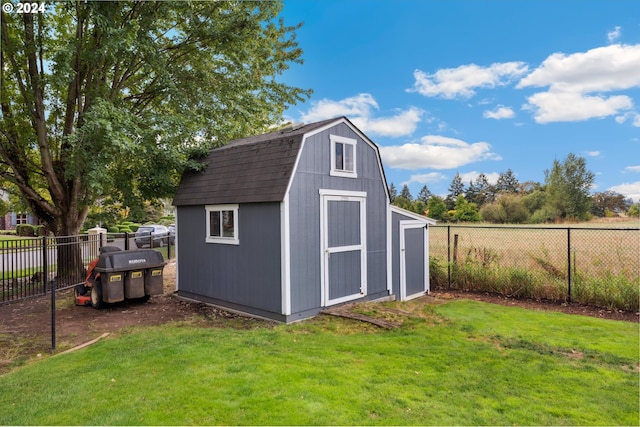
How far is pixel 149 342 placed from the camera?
501cm

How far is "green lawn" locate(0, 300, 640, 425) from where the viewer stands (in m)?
2.98

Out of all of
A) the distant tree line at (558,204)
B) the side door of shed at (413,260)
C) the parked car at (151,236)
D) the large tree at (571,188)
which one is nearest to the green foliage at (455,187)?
the distant tree line at (558,204)

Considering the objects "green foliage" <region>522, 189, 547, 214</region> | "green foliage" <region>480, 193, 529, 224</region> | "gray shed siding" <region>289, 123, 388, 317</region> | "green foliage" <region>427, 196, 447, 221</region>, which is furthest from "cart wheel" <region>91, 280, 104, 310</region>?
"green foliage" <region>522, 189, 547, 214</region>

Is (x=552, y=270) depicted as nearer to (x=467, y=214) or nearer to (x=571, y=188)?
(x=571, y=188)

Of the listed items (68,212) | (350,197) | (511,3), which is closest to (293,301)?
(350,197)

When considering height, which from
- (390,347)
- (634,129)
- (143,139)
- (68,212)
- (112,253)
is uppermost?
(634,129)

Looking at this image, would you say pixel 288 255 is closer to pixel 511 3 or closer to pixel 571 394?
pixel 571 394

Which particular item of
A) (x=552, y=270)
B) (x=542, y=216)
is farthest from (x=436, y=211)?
(x=552, y=270)

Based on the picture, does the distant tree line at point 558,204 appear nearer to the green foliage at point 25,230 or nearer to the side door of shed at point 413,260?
the side door of shed at point 413,260

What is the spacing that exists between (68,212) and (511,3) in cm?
1256

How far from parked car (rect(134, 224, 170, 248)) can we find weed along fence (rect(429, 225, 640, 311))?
13.3 m

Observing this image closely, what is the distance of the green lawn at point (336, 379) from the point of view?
2977 mm

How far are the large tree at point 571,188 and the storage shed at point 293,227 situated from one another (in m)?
36.0

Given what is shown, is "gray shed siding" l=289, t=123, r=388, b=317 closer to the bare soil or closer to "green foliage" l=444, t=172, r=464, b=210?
the bare soil
